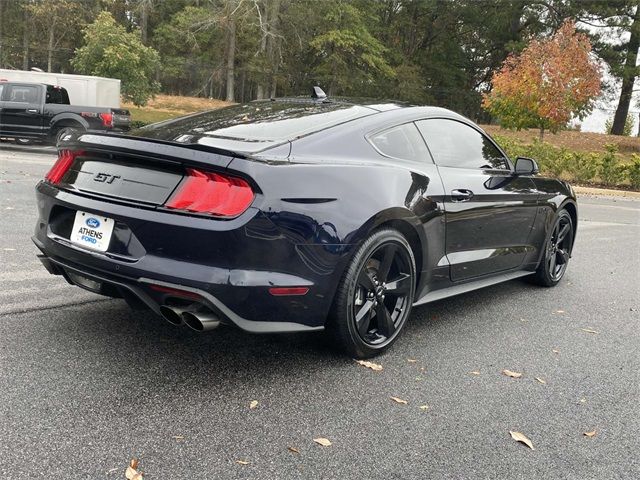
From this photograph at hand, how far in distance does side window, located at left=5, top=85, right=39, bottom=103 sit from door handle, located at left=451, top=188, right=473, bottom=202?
15.0 meters

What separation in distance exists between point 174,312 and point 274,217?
64cm

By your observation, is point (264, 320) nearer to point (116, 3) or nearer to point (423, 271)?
point (423, 271)

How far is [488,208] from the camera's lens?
430 centimetres

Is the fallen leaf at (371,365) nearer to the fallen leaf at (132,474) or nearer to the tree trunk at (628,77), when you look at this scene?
the fallen leaf at (132,474)

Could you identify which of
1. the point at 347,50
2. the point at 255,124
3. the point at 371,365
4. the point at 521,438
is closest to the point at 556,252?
the point at 371,365

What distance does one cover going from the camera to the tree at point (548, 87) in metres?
21.9

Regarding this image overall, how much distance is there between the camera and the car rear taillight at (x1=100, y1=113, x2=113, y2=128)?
15680 mm

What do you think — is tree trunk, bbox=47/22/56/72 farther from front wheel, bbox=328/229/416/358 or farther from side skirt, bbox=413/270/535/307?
front wheel, bbox=328/229/416/358

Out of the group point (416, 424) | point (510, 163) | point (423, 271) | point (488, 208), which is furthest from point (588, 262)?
point (416, 424)

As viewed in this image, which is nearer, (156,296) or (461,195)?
(156,296)

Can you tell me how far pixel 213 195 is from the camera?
9.26 ft

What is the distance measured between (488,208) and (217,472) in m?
2.78

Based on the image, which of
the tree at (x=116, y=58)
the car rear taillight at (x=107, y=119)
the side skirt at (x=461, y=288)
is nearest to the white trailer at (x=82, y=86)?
the car rear taillight at (x=107, y=119)

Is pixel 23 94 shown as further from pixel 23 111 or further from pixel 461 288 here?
pixel 461 288
